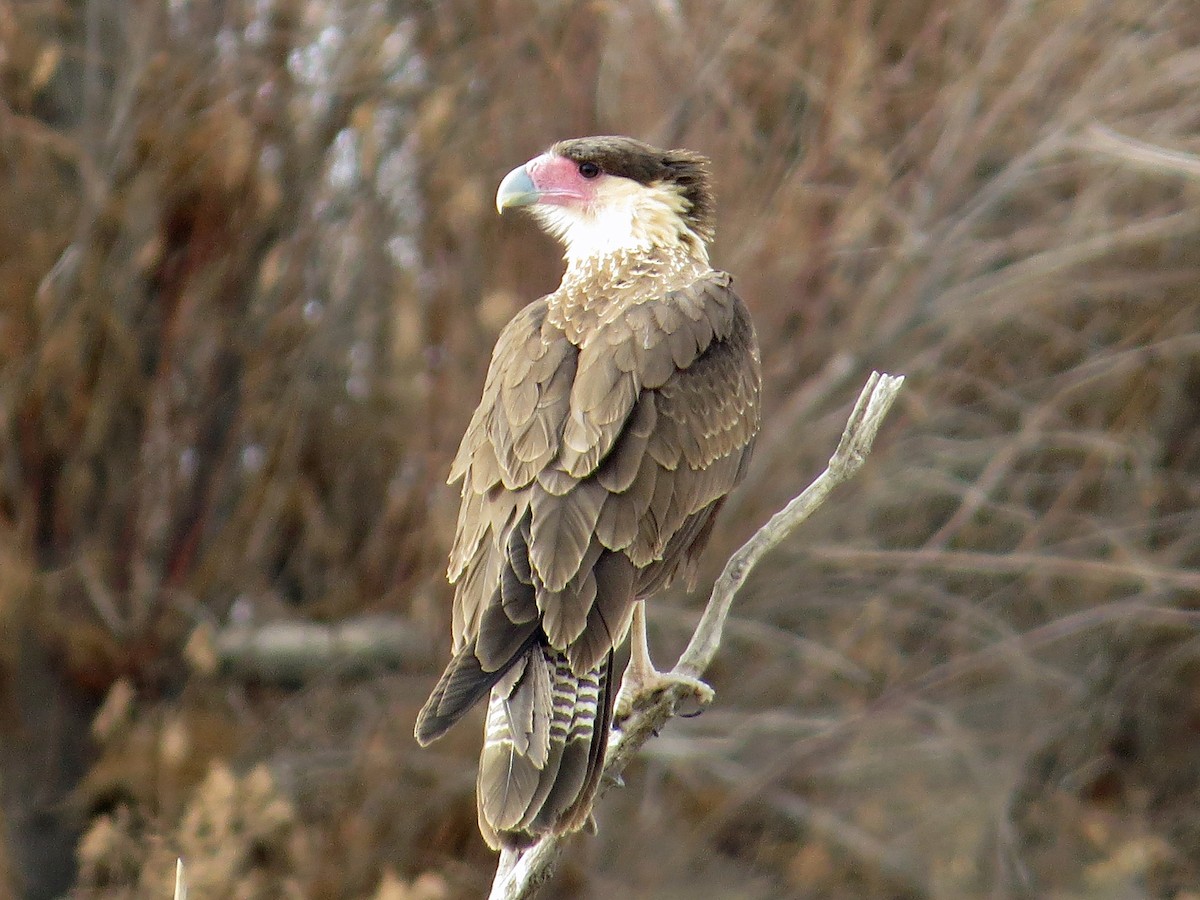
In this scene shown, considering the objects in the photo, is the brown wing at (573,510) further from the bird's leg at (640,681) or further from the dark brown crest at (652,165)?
the dark brown crest at (652,165)

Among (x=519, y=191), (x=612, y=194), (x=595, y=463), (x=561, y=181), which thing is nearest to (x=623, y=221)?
(x=612, y=194)

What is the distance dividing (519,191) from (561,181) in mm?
139

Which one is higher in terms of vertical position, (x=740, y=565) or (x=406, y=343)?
(x=740, y=565)

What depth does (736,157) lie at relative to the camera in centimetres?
698

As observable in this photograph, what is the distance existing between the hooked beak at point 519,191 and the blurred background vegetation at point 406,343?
8.65 feet

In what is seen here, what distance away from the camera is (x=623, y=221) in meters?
4.04

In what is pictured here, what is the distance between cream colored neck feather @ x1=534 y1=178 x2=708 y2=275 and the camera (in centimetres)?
402

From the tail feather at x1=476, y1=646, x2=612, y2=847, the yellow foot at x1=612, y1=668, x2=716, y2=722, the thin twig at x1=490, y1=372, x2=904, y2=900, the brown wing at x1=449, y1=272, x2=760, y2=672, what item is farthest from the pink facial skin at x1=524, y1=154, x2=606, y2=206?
the tail feather at x1=476, y1=646, x2=612, y2=847

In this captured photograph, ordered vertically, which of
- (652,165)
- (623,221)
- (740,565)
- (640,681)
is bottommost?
(640,681)

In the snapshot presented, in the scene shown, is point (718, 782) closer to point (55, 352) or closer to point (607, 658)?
point (55, 352)

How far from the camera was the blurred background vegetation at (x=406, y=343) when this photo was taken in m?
6.69

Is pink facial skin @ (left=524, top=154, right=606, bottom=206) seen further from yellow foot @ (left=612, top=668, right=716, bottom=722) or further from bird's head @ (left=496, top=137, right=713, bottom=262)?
yellow foot @ (left=612, top=668, right=716, bottom=722)

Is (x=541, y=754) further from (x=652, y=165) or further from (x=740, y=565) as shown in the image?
(x=652, y=165)

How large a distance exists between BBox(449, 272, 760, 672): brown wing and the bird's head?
340mm
